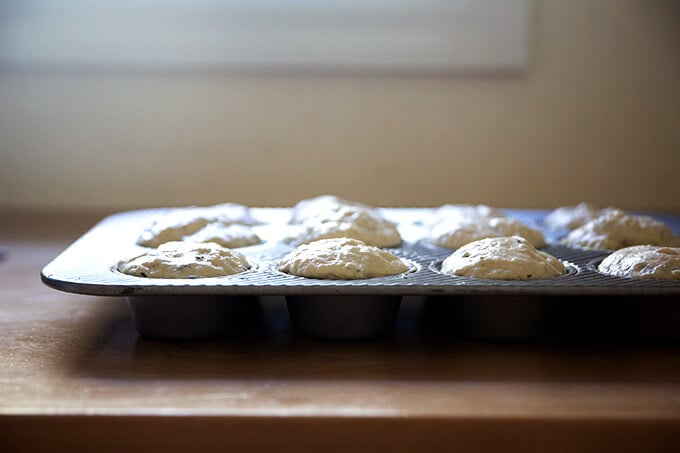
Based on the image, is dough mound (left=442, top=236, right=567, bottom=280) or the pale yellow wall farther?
the pale yellow wall

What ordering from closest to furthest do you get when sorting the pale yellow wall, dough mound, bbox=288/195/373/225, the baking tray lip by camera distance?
the baking tray lip
dough mound, bbox=288/195/373/225
the pale yellow wall

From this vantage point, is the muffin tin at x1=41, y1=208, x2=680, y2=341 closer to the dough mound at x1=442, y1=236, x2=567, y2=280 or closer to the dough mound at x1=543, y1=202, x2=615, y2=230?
the dough mound at x1=442, y1=236, x2=567, y2=280

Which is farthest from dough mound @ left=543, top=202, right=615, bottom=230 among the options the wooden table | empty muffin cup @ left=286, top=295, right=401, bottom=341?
empty muffin cup @ left=286, top=295, right=401, bottom=341

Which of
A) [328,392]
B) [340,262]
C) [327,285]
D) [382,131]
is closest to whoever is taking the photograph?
[328,392]

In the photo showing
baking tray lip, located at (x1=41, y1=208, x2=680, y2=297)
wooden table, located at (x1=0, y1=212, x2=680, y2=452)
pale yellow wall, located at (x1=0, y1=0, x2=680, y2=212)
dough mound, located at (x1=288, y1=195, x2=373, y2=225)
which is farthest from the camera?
pale yellow wall, located at (x1=0, y1=0, x2=680, y2=212)

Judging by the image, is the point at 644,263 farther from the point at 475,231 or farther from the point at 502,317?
the point at 475,231

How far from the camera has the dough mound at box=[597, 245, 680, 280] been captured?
4.89 ft

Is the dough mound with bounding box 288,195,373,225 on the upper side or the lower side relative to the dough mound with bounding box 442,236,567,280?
lower

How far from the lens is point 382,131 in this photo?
344 centimetres

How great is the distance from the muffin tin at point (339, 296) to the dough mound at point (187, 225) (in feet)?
0.84

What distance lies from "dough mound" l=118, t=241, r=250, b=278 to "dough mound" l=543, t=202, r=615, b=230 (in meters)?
0.98

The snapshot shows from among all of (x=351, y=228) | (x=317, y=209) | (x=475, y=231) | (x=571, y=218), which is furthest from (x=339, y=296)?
(x=571, y=218)

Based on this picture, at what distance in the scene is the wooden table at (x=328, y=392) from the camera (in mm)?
1115

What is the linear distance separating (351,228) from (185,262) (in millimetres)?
529
